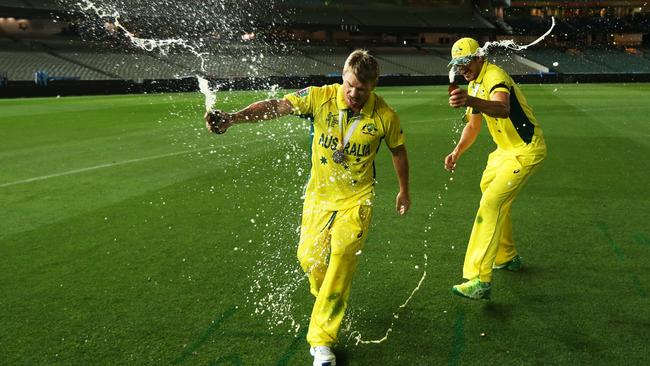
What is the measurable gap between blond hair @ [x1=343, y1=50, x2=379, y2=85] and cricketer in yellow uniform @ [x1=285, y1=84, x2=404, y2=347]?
293mm

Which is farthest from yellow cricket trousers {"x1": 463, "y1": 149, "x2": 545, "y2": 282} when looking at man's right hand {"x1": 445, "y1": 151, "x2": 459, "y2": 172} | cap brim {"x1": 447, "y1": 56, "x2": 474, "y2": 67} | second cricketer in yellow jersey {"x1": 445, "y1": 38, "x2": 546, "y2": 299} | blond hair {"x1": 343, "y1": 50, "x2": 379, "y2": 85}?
blond hair {"x1": 343, "y1": 50, "x2": 379, "y2": 85}

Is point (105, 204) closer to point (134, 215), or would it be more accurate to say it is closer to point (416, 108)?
point (134, 215)

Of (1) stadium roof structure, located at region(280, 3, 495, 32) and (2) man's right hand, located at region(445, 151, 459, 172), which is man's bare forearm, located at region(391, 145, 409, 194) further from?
(1) stadium roof structure, located at region(280, 3, 495, 32)

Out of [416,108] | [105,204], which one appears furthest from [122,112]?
[105,204]

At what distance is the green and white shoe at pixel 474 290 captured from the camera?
4223 mm

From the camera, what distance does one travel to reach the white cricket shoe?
3264mm

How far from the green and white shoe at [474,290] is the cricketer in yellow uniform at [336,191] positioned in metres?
1.12

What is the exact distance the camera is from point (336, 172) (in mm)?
3643

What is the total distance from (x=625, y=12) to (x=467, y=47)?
6751 centimetres

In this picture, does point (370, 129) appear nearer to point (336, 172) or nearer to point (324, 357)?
point (336, 172)

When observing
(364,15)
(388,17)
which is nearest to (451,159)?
(364,15)

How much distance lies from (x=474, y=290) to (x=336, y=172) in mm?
1518

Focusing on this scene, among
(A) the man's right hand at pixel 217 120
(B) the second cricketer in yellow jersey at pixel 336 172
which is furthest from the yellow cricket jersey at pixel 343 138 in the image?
(A) the man's right hand at pixel 217 120

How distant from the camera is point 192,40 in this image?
141 feet
